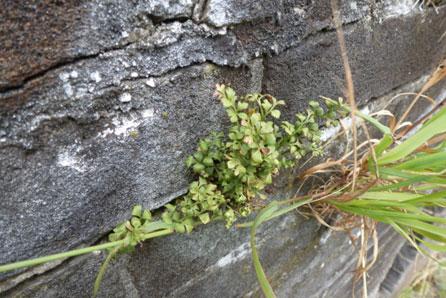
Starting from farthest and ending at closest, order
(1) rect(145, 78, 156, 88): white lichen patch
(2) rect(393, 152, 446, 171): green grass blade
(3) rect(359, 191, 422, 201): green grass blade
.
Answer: (3) rect(359, 191, 422, 201): green grass blade, (2) rect(393, 152, 446, 171): green grass blade, (1) rect(145, 78, 156, 88): white lichen patch

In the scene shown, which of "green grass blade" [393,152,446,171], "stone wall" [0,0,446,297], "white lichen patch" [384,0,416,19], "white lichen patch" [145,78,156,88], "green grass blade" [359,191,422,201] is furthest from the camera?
"white lichen patch" [384,0,416,19]

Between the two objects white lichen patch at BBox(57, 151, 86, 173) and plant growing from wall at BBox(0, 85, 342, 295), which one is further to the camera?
plant growing from wall at BBox(0, 85, 342, 295)

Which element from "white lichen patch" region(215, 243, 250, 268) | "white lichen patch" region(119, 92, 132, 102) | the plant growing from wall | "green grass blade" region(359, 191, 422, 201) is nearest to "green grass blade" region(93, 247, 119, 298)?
the plant growing from wall

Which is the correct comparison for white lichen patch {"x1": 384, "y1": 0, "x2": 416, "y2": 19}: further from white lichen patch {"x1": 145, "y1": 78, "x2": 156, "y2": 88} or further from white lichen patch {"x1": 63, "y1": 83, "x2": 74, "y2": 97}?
white lichen patch {"x1": 63, "y1": 83, "x2": 74, "y2": 97}

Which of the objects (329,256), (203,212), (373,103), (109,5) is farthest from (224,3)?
(329,256)

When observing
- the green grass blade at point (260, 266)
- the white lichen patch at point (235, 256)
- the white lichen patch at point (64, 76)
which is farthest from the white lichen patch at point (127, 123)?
the white lichen patch at point (235, 256)

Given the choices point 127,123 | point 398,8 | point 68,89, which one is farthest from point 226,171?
point 398,8

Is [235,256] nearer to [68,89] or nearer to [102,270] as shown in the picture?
[102,270]

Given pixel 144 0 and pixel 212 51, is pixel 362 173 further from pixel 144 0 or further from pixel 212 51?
pixel 144 0
